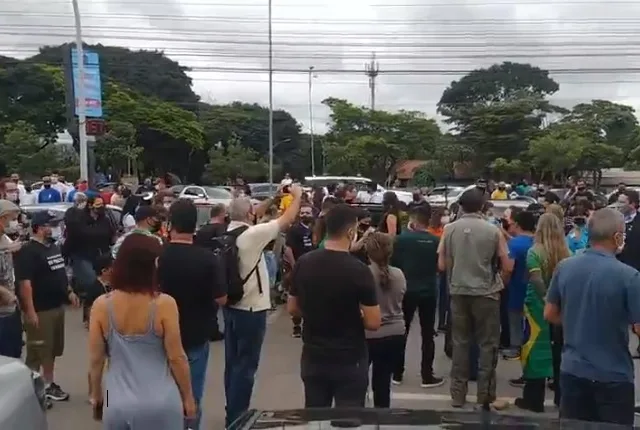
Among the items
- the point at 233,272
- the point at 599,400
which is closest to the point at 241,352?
the point at 233,272

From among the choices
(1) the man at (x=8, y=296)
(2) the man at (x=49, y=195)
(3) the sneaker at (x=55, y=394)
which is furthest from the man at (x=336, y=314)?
(2) the man at (x=49, y=195)

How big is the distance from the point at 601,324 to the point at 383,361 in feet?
6.62

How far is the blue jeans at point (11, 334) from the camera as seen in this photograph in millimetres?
6820

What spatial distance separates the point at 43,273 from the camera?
720 centimetres

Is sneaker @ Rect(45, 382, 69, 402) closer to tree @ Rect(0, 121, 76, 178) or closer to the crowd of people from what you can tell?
the crowd of people

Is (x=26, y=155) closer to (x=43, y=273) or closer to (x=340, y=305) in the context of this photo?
(x=43, y=273)

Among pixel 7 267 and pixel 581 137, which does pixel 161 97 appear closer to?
pixel 581 137

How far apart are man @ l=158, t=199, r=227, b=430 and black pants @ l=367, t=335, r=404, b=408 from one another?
4.30 ft

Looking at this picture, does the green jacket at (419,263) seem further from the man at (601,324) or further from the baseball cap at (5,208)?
the baseball cap at (5,208)

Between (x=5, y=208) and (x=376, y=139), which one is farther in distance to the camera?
(x=376, y=139)

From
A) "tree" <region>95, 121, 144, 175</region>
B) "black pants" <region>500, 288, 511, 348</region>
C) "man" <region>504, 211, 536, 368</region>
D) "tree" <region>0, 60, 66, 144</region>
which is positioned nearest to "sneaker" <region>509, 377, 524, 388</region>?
"man" <region>504, 211, 536, 368</region>

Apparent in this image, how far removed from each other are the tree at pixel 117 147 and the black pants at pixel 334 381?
144 feet

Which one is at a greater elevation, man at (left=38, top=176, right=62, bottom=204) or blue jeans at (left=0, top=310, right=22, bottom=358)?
man at (left=38, top=176, right=62, bottom=204)

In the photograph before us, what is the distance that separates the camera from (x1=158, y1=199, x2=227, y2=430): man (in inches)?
217
